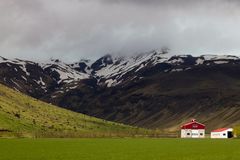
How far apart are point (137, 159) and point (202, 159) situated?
845 centimetres

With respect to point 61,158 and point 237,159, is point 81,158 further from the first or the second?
point 237,159

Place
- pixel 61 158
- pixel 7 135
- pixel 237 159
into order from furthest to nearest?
pixel 7 135 → pixel 61 158 → pixel 237 159

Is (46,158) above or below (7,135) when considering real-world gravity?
below

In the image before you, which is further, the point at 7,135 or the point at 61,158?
the point at 7,135

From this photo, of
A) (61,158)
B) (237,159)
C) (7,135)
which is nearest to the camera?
(237,159)

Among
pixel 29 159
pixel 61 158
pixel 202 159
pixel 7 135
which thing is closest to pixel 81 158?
pixel 61 158

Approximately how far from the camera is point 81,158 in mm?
69312

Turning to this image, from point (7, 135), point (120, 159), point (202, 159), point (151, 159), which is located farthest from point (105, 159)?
point (7, 135)

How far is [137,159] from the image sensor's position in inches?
2606

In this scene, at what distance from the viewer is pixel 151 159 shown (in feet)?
219

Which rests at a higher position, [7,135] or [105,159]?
[7,135]

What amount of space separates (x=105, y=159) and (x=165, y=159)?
310 inches

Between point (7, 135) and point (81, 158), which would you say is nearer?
point (81, 158)

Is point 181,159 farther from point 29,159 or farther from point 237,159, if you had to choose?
point 29,159
